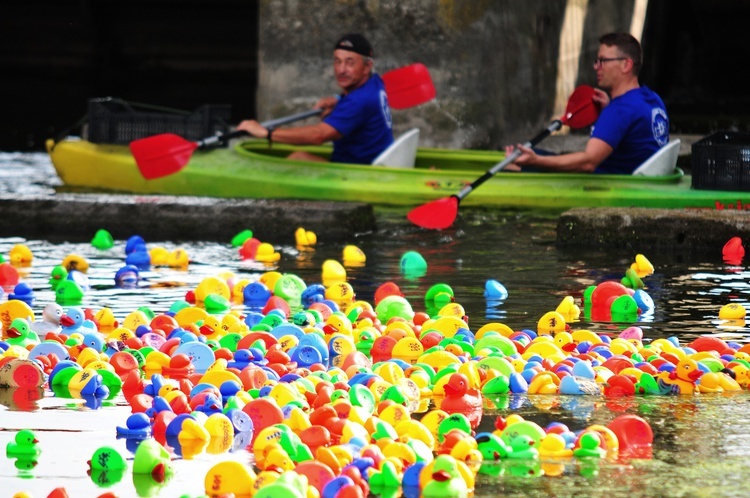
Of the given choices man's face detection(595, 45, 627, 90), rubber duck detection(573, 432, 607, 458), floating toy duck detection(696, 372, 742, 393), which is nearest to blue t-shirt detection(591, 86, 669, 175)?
man's face detection(595, 45, 627, 90)

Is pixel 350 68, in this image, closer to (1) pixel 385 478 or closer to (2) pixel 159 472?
(2) pixel 159 472

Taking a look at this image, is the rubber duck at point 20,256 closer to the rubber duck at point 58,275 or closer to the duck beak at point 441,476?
the rubber duck at point 58,275

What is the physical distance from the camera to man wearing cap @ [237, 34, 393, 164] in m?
8.89

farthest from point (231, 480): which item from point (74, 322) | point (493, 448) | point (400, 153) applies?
point (400, 153)

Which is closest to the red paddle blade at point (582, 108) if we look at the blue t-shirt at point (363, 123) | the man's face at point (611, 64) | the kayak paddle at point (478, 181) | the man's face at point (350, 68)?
the kayak paddle at point (478, 181)

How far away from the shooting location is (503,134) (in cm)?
1163

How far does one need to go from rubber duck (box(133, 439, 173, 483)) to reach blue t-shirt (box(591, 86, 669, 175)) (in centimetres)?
521

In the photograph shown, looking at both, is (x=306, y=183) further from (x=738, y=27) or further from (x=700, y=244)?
(x=738, y=27)

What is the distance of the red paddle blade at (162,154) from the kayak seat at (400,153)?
1328 millimetres

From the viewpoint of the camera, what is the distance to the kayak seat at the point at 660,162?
328 inches

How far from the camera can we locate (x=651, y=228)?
7.44m

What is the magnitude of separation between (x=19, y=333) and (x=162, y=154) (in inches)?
183

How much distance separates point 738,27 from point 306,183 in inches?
536

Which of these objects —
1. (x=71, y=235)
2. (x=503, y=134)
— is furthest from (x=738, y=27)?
(x=71, y=235)
